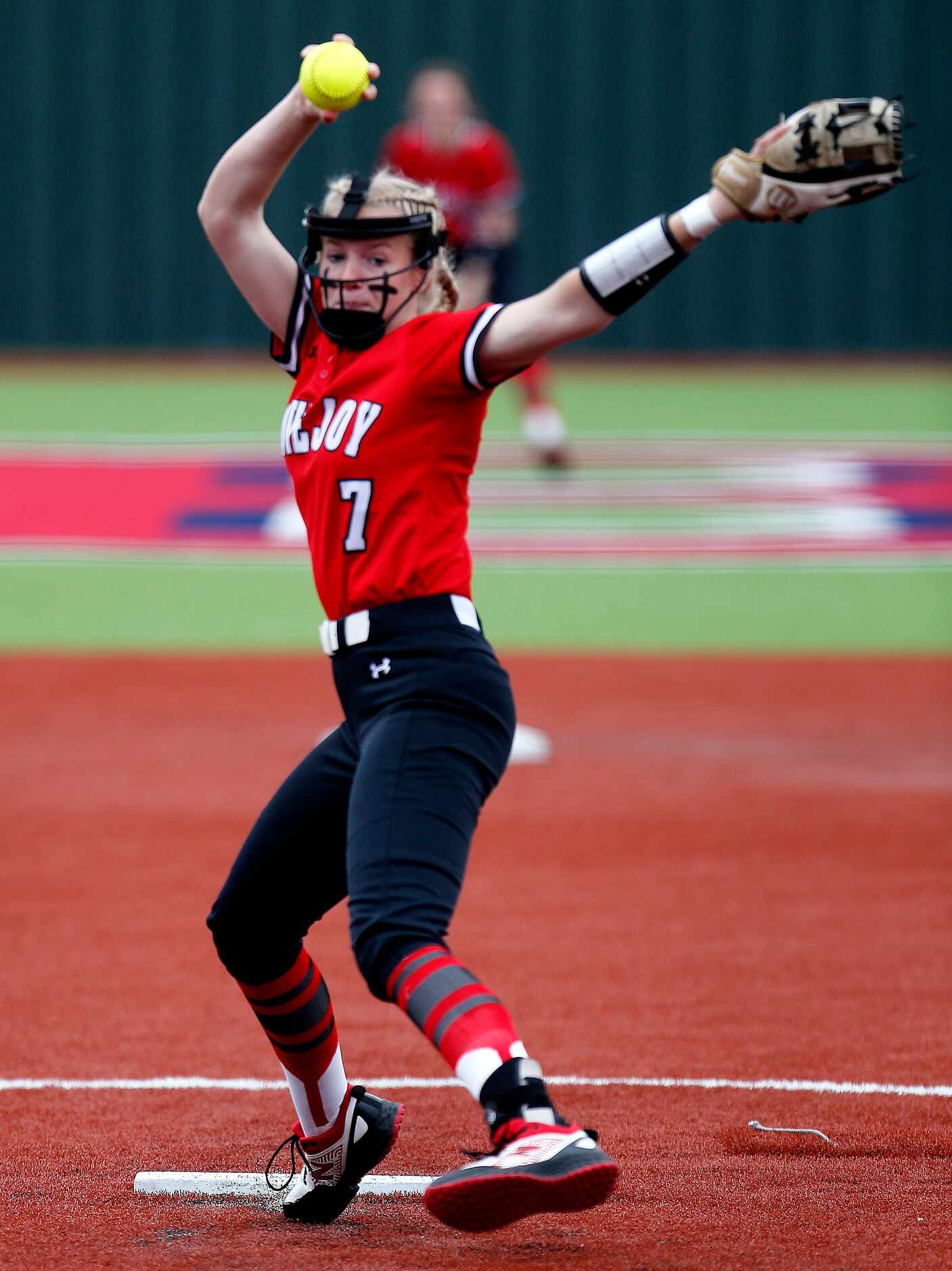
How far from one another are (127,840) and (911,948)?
3.07 metres

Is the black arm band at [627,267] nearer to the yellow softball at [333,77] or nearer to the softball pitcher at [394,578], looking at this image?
the softball pitcher at [394,578]

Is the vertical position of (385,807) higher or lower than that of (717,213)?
lower

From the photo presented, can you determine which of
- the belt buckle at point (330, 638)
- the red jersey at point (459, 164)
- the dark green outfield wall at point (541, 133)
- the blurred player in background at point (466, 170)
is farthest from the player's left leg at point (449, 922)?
the dark green outfield wall at point (541, 133)

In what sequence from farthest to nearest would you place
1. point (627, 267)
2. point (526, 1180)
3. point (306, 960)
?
point (306, 960) < point (627, 267) < point (526, 1180)

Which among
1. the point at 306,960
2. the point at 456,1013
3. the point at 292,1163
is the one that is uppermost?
the point at 456,1013

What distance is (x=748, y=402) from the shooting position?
19.5 meters

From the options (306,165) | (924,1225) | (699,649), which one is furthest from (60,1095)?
(306,165)

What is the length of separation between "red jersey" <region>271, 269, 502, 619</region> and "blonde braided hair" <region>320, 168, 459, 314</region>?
0.22m

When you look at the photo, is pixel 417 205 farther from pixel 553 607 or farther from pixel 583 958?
pixel 553 607

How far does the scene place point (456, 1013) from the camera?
3.18 metres

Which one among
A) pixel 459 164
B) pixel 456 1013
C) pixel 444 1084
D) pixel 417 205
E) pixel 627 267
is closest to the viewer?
pixel 456 1013

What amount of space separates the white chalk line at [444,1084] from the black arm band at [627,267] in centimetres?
214

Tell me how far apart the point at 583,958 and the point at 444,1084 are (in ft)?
3.98

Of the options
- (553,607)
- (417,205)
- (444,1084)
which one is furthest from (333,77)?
(553,607)
